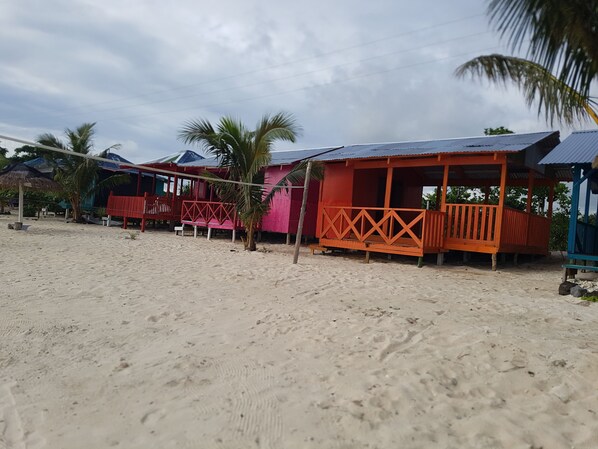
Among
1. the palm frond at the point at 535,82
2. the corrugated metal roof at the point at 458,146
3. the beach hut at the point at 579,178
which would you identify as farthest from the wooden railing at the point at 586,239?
the palm frond at the point at 535,82

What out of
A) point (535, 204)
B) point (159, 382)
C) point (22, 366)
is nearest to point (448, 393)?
point (159, 382)

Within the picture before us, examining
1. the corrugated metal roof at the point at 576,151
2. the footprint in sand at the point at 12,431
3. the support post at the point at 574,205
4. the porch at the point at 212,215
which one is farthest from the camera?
the porch at the point at 212,215

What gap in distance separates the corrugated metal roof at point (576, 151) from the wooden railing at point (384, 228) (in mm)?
2605

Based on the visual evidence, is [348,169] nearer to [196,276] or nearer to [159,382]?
[196,276]

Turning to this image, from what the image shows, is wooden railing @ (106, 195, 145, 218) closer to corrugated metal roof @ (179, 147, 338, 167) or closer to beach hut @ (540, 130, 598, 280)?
corrugated metal roof @ (179, 147, 338, 167)

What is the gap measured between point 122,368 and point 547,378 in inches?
122

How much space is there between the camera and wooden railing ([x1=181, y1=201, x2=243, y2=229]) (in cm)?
1401

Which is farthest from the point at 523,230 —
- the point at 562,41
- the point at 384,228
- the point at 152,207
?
the point at 152,207

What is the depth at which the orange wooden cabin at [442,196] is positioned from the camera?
962cm

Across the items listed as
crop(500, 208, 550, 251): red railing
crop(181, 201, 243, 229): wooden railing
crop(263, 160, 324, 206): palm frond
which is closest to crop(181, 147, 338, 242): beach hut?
crop(181, 201, 243, 229): wooden railing

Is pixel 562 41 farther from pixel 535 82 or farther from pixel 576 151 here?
pixel 576 151

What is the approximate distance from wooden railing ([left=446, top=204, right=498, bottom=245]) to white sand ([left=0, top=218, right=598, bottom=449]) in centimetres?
352

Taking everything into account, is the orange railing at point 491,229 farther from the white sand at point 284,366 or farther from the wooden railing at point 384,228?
the white sand at point 284,366

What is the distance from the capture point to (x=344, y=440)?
2.39 metres
